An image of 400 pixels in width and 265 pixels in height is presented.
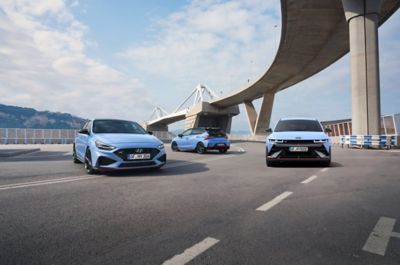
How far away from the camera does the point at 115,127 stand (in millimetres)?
8664

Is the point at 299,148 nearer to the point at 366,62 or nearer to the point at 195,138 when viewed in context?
the point at 195,138

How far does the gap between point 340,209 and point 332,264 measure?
1891 mm

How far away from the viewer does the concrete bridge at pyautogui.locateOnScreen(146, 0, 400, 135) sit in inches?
821

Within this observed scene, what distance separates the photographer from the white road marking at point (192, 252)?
242cm

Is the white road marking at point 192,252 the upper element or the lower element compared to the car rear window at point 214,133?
lower

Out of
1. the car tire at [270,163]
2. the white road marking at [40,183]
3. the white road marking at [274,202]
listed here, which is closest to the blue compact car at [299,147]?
the car tire at [270,163]

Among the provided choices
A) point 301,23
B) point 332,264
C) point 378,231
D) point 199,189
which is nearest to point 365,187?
point 378,231

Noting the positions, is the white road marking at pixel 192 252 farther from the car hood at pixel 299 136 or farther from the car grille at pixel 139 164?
the car hood at pixel 299 136

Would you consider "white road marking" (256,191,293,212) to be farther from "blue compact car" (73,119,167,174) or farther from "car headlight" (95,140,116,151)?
"car headlight" (95,140,116,151)

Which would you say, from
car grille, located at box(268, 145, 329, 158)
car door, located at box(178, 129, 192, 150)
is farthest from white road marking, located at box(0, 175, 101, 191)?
car door, located at box(178, 129, 192, 150)

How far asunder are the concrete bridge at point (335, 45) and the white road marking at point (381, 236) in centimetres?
2026

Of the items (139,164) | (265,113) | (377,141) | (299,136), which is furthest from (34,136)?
(265,113)

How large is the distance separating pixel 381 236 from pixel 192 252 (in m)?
2.00

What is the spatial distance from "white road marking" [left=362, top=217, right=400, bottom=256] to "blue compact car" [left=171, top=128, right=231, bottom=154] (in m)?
12.0
